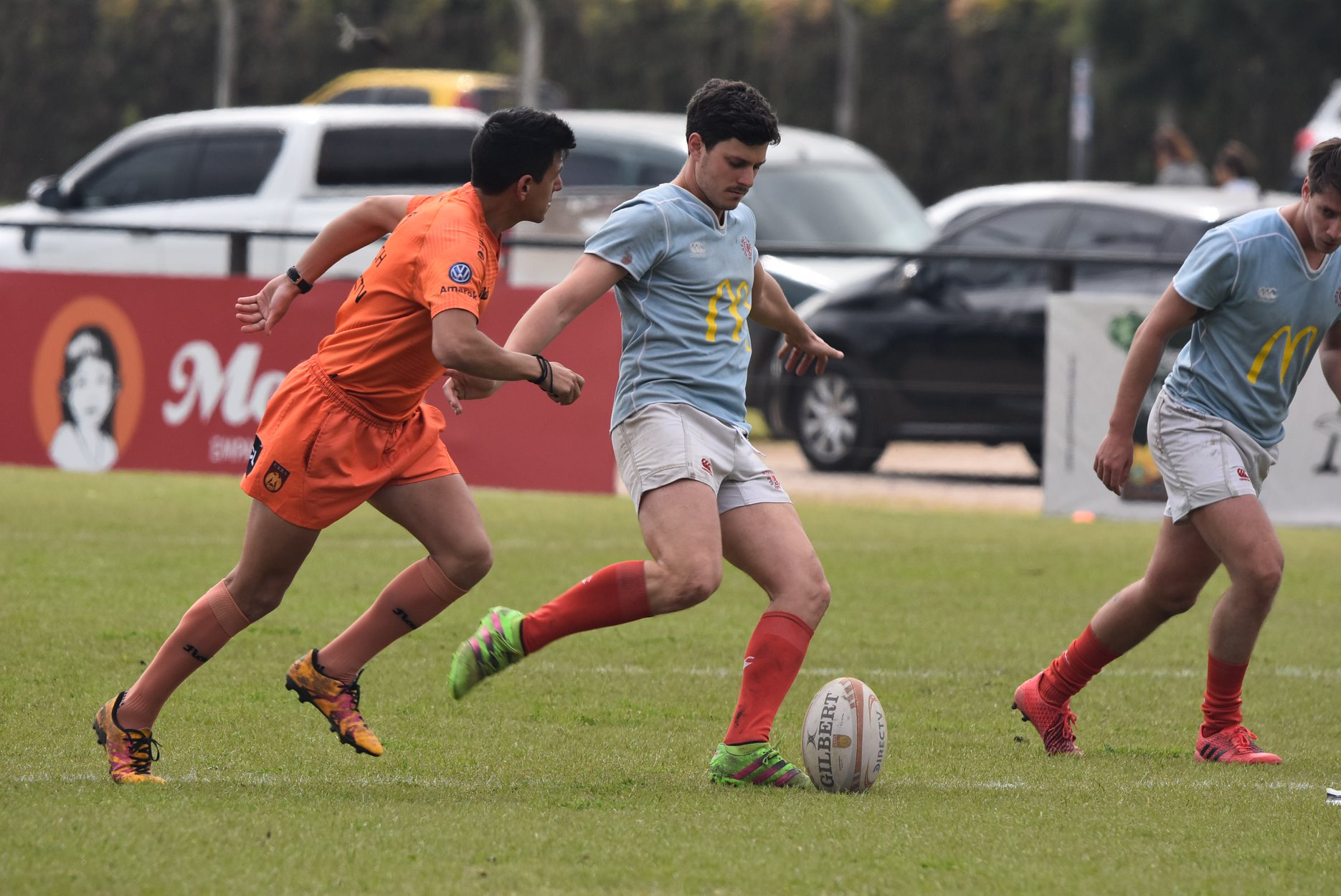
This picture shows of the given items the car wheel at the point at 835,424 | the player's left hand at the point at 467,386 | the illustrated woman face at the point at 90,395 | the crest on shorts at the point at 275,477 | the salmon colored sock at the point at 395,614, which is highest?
the player's left hand at the point at 467,386

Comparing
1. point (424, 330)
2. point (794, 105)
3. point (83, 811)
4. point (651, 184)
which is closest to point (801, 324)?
point (424, 330)

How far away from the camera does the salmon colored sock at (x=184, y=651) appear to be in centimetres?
527

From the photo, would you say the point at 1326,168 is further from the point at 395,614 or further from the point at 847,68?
the point at 847,68

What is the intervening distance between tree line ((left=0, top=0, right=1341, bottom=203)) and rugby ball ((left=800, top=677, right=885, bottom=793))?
82.6ft

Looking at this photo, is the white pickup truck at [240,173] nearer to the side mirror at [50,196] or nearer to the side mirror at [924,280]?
the side mirror at [50,196]

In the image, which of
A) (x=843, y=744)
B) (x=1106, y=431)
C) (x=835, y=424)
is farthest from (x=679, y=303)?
(x=835, y=424)

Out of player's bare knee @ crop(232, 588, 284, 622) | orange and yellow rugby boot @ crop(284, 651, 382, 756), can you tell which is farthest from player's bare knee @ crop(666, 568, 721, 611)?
player's bare knee @ crop(232, 588, 284, 622)

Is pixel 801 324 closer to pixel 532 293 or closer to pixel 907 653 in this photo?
pixel 907 653

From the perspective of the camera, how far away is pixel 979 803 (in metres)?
5.25

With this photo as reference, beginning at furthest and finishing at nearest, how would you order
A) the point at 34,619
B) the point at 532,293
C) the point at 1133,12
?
the point at 1133,12
the point at 532,293
the point at 34,619

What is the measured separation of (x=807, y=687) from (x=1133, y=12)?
983 inches

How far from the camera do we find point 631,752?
5898 mm

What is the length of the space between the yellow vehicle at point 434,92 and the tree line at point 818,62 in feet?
16.3

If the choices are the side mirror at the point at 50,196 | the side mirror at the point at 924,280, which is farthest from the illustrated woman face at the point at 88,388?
the side mirror at the point at 924,280
